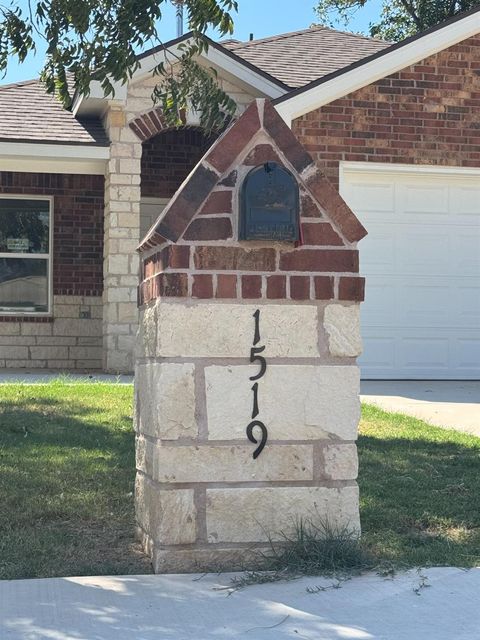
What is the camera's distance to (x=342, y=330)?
4484 millimetres

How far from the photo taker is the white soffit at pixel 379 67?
11.7m

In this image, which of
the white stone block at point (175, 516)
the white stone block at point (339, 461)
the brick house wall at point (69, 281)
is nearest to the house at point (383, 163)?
the brick house wall at point (69, 281)

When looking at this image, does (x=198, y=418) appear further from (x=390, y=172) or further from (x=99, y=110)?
(x=99, y=110)

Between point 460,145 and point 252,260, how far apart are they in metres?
8.63

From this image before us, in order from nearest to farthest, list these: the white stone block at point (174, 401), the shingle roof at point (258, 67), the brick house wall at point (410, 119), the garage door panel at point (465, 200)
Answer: the white stone block at point (174, 401) < the brick house wall at point (410, 119) < the garage door panel at point (465, 200) < the shingle roof at point (258, 67)

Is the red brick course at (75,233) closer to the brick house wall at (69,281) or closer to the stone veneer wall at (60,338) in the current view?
the brick house wall at (69,281)

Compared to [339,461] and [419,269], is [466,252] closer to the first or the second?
[419,269]

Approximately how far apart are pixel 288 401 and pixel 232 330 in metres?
0.42

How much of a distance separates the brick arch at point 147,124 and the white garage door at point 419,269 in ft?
8.40

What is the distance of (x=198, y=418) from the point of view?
436 centimetres

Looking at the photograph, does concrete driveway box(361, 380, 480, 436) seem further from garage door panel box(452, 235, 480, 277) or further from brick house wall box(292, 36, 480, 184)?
brick house wall box(292, 36, 480, 184)

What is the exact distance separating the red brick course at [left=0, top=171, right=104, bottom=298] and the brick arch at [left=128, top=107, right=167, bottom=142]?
2.23 m

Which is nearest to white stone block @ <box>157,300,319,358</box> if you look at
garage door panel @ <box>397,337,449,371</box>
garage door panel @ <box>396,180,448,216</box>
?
garage door panel @ <box>397,337,449,371</box>

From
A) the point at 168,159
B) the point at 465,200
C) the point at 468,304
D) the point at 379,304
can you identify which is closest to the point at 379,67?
the point at 465,200
